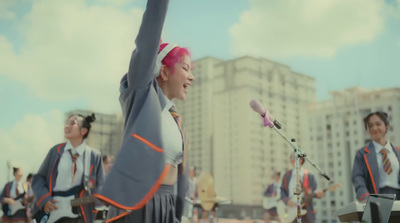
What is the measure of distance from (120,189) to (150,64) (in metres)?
0.58

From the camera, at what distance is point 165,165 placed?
1831 millimetres

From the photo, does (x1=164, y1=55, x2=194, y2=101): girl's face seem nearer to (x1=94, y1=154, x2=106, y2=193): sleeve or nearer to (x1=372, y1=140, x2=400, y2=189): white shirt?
(x1=94, y1=154, x2=106, y2=193): sleeve

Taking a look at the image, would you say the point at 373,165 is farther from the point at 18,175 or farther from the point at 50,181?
the point at 18,175

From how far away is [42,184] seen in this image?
14.1ft

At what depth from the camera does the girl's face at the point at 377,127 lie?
434cm

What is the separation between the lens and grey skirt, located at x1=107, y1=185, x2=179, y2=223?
1.95 m

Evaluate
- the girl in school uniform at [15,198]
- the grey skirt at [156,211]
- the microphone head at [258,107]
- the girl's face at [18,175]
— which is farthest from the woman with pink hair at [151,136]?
the girl's face at [18,175]

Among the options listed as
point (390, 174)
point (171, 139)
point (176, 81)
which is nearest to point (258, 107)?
point (176, 81)

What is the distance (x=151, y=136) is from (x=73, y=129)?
2.85 metres

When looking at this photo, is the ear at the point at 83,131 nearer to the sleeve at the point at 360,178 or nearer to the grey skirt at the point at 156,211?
the grey skirt at the point at 156,211

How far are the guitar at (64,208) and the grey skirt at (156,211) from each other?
236 centimetres

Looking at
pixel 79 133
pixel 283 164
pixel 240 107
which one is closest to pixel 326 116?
pixel 283 164

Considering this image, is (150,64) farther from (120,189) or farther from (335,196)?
(335,196)

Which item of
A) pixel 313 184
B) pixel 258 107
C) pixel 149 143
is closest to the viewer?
pixel 149 143
